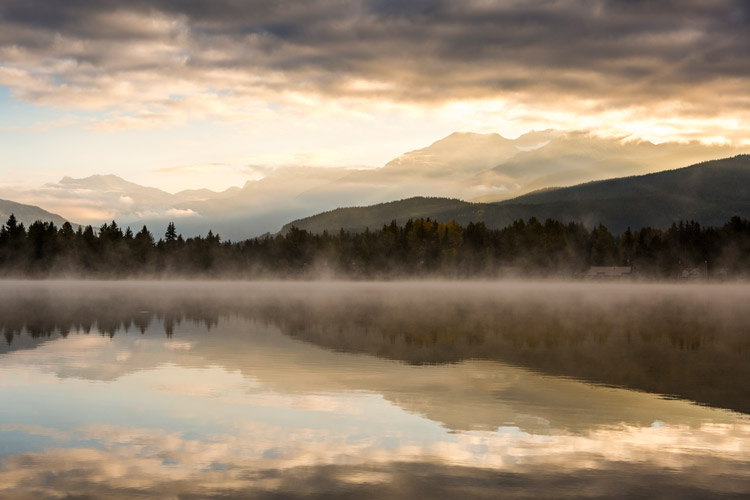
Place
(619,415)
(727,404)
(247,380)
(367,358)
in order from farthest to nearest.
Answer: (367,358), (247,380), (727,404), (619,415)

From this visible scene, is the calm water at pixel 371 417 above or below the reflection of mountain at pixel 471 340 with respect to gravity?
above

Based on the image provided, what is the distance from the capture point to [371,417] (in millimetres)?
25750

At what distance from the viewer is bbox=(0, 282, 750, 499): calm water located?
1838 centimetres

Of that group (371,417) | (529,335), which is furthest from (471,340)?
(371,417)

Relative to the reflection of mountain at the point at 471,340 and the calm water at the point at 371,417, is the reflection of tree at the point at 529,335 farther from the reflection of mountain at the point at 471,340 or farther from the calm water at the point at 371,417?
the calm water at the point at 371,417

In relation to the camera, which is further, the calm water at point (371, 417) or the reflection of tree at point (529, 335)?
the reflection of tree at point (529, 335)

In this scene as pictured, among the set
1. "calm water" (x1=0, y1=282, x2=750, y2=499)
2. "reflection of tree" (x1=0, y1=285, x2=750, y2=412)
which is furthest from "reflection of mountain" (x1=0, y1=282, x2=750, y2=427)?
"calm water" (x1=0, y1=282, x2=750, y2=499)

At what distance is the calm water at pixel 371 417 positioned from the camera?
18.4 m

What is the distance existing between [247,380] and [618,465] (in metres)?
18.1

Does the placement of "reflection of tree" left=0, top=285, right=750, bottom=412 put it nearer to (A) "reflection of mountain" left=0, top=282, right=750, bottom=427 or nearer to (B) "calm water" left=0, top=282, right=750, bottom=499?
(A) "reflection of mountain" left=0, top=282, right=750, bottom=427

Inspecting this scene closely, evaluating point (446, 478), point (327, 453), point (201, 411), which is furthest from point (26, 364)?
point (446, 478)

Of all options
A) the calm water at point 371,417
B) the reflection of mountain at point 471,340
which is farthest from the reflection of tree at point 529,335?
the calm water at point 371,417

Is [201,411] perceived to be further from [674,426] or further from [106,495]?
[674,426]

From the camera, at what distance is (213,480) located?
18359 mm
